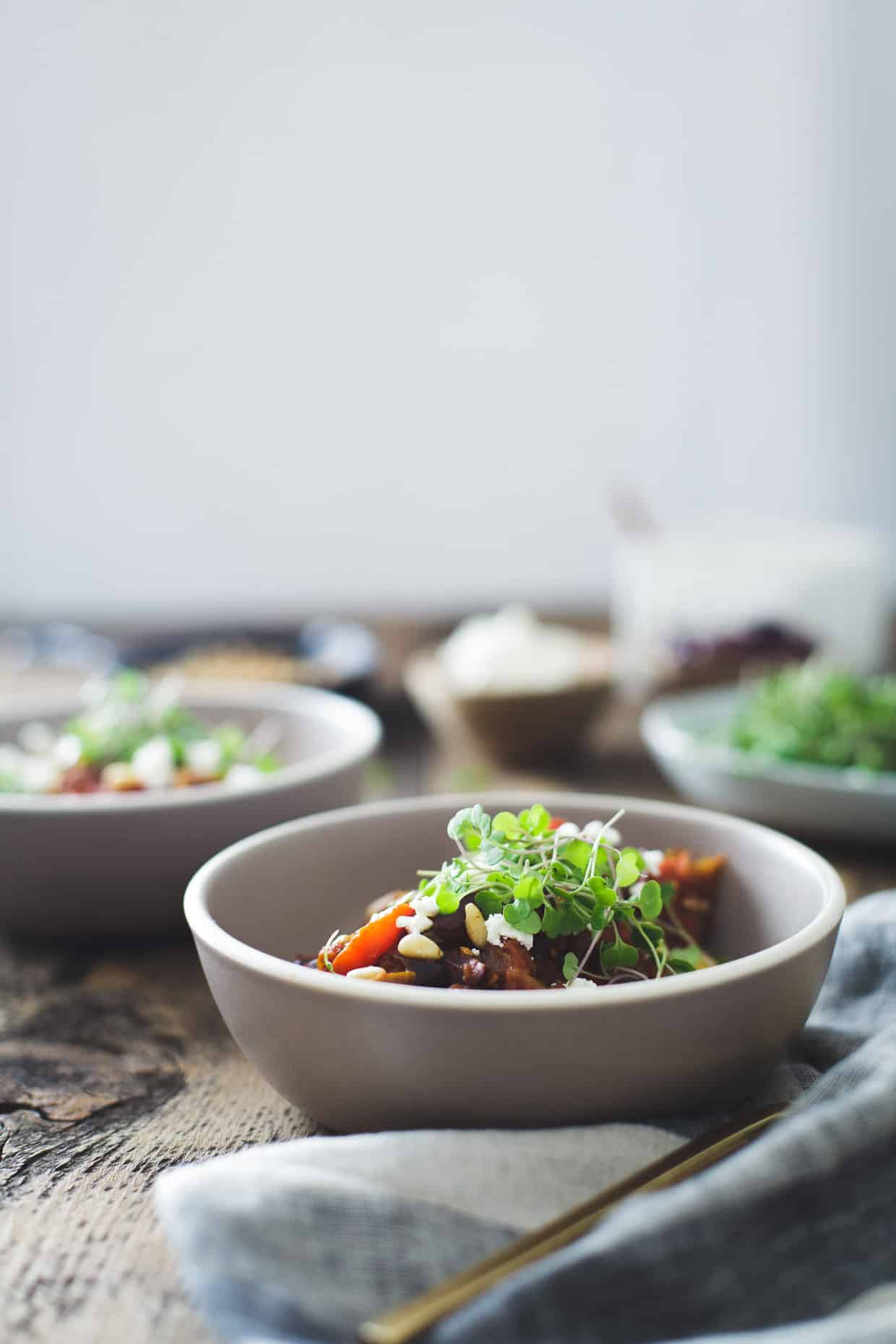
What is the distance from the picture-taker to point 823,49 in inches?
147

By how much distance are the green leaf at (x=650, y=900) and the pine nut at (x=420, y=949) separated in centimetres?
15

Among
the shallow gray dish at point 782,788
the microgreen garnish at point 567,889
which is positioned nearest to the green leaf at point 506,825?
the microgreen garnish at point 567,889

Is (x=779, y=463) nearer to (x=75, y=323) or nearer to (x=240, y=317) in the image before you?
(x=240, y=317)

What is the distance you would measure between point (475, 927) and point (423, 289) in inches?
130

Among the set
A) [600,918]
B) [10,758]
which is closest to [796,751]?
[600,918]

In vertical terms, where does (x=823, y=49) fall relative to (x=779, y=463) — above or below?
above

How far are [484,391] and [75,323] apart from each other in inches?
50.4

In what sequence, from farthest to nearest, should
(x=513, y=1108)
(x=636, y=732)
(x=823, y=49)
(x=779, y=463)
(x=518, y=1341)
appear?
(x=779, y=463) < (x=823, y=49) < (x=636, y=732) < (x=513, y=1108) < (x=518, y=1341)

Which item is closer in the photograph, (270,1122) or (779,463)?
(270,1122)

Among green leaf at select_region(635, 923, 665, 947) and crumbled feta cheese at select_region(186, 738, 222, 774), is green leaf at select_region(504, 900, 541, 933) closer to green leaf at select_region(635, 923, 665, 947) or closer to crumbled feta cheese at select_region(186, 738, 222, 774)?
green leaf at select_region(635, 923, 665, 947)

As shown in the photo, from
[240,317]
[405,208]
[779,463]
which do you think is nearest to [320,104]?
[405,208]

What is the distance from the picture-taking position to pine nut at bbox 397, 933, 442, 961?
2.75 feet

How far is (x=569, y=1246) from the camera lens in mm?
672

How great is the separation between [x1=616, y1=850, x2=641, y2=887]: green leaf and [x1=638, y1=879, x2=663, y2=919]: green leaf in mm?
12
